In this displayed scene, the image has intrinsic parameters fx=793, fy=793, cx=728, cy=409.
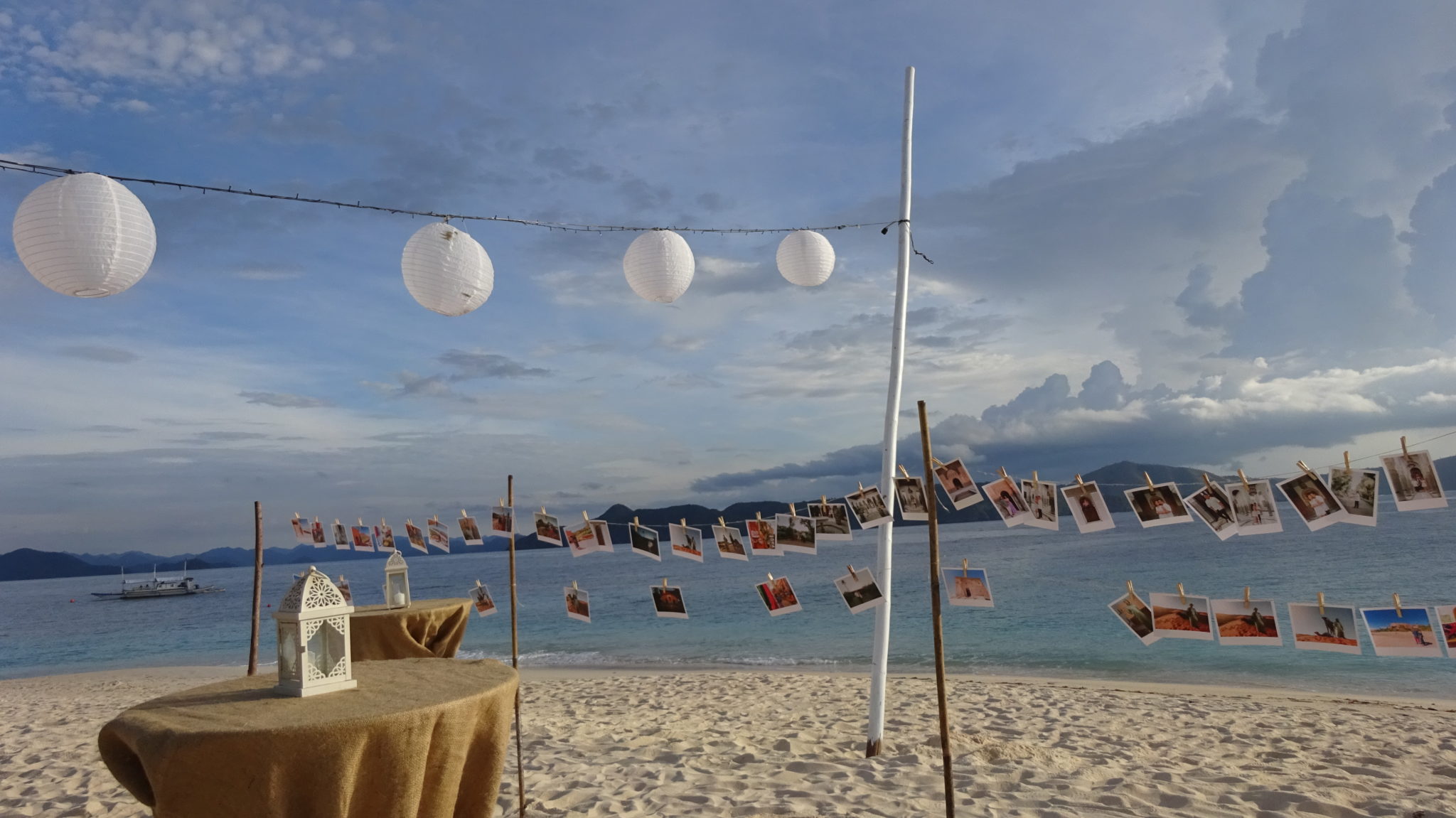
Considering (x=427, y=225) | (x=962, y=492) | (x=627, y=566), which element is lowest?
(x=627, y=566)

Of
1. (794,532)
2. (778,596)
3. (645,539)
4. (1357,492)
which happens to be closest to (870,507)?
(794,532)

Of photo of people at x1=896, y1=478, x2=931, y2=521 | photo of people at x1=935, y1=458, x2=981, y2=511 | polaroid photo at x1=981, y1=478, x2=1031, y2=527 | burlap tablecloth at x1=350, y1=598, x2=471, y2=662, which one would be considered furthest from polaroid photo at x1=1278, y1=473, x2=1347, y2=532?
burlap tablecloth at x1=350, y1=598, x2=471, y2=662

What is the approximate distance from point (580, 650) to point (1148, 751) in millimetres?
16528

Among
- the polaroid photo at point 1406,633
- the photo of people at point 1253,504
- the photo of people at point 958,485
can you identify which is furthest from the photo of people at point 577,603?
the polaroid photo at point 1406,633

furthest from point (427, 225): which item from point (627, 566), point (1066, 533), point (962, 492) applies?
point (1066, 533)

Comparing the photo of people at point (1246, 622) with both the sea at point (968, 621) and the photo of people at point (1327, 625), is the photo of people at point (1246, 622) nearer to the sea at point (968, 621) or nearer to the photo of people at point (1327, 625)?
the photo of people at point (1327, 625)

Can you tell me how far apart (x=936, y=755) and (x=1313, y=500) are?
3.09m

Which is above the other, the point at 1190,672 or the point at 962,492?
the point at 962,492

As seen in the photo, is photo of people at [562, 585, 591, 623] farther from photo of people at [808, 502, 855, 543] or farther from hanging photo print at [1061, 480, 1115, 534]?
hanging photo print at [1061, 480, 1115, 534]

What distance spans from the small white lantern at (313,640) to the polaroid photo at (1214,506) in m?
4.72

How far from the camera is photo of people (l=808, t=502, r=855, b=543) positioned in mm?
5828

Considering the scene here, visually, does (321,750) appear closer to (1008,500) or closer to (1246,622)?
(1008,500)

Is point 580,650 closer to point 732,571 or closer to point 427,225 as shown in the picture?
point 427,225

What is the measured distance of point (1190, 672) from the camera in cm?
1416
